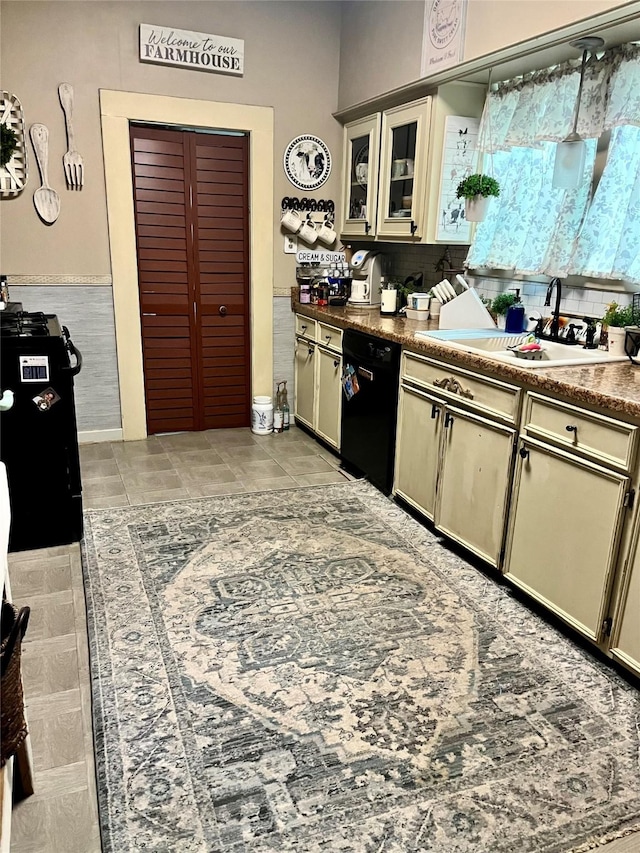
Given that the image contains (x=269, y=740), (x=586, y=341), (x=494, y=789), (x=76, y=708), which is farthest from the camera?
(x=586, y=341)

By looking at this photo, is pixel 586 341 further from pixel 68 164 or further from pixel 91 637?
pixel 68 164

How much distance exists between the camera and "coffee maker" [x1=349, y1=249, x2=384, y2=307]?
445cm

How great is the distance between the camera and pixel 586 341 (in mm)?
2918

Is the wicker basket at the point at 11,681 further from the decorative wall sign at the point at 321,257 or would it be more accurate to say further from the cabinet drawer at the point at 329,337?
the decorative wall sign at the point at 321,257

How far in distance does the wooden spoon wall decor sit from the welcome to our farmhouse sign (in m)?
0.79

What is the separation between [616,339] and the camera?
2652 millimetres

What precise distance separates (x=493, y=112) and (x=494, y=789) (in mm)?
3160

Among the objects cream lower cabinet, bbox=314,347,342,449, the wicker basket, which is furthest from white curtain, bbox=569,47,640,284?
the wicker basket

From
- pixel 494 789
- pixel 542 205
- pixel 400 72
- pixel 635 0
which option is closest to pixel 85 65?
pixel 400 72

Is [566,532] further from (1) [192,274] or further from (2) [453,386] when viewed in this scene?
(1) [192,274]

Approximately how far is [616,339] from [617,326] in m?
0.06

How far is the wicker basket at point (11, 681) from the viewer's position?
4.49ft

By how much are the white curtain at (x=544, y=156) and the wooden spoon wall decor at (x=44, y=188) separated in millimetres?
2556

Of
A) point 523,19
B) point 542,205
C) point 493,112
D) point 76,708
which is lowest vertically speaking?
point 76,708
